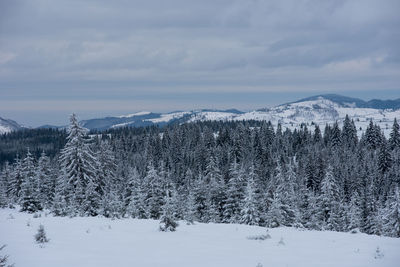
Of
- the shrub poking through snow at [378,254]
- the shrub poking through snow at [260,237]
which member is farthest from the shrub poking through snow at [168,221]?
the shrub poking through snow at [378,254]

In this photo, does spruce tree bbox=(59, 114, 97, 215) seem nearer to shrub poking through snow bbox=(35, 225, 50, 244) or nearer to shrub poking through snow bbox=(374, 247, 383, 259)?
shrub poking through snow bbox=(35, 225, 50, 244)

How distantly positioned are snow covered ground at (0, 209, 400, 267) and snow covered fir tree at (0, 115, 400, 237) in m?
2.28

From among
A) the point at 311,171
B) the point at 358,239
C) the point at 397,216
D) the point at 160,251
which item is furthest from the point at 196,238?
the point at 311,171

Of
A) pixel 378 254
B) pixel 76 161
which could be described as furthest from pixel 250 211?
pixel 378 254

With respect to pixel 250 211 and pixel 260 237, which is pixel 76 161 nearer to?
pixel 250 211

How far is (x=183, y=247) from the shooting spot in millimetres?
11484

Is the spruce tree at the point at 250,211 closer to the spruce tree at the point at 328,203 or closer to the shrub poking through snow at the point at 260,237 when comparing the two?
the spruce tree at the point at 328,203

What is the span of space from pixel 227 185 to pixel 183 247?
42.7 m

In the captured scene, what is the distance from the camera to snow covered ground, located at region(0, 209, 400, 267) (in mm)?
9608

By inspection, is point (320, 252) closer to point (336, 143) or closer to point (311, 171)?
point (311, 171)

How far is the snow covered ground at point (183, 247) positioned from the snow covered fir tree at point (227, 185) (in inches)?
89.9

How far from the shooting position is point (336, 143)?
12025cm

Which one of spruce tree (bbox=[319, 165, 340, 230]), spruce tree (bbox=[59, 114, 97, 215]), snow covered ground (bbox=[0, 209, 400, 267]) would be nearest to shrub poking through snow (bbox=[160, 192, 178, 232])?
snow covered ground (bbox=[0, 209, 400, 267])

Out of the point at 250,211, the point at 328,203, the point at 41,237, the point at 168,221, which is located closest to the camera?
the point at 41,237
